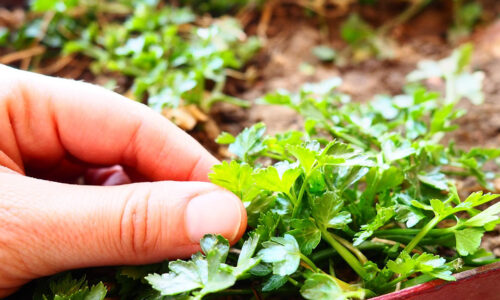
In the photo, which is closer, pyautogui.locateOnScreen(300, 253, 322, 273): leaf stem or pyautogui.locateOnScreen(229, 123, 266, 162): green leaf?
pyautogui.locateOnScreen(300, 253, 322, 273): leaf stem

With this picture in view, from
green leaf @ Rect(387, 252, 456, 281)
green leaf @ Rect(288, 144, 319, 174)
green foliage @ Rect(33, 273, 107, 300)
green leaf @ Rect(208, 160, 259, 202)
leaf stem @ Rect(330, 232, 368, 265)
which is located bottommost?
green foliage @ Rect(33, 273, 107, 300)

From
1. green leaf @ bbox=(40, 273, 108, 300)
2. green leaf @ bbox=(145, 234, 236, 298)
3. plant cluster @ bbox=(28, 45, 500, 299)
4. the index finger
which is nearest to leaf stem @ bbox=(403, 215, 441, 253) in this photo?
plant cluster @ bbox=(28, 45, 500, 299)

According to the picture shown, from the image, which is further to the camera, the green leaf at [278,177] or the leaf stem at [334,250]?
the leaf stem at [334,250]

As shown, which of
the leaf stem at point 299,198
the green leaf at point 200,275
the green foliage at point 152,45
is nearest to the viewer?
the green leaf at point 200,275

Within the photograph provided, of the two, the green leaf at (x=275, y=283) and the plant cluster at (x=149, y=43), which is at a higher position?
the plant cluster at (x=149, y=43)

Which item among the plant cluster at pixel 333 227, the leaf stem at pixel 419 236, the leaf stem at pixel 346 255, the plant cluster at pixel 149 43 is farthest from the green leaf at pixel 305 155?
the plant cluster at pixel 149 43

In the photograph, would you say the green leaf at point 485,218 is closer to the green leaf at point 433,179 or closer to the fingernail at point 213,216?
the green leaf at point 433,179

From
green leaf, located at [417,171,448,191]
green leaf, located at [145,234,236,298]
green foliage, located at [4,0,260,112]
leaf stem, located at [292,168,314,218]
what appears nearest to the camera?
green leaf, located at [145,234,236,298]

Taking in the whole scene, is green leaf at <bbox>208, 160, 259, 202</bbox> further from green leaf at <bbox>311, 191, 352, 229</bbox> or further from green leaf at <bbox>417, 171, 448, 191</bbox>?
green leaf at <bbox>417, 171, 448, 191</bbox>
